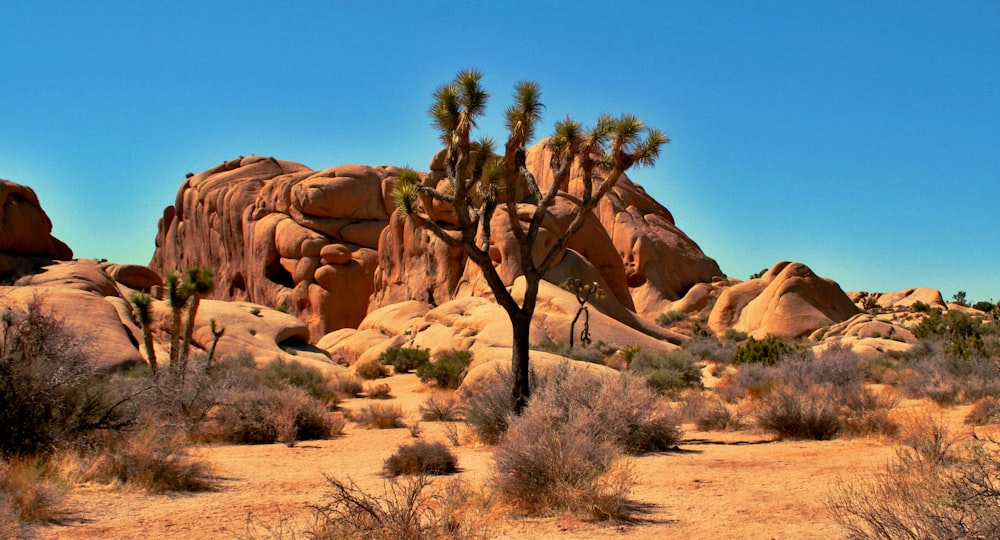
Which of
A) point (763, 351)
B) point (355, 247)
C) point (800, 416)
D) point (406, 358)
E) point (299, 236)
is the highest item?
point (299, 236)

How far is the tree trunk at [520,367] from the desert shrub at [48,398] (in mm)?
5967

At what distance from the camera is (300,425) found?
13.7 metres

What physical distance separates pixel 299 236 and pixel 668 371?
116 feet

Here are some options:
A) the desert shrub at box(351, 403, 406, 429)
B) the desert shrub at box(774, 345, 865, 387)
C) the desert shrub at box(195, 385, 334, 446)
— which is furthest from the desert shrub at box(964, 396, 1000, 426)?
the desert shrub at box(195, 385, 334, 446)

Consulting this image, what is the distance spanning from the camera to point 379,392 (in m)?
22.6

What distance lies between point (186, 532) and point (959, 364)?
55.3ft

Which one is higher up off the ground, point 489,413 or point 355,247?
point 355,247

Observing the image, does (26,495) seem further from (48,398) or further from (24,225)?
(24,225)

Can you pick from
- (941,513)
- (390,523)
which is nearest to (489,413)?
(390,523)

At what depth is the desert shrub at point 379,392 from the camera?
22547mm

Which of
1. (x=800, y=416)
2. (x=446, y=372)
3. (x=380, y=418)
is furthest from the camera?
(x=446, y=372)

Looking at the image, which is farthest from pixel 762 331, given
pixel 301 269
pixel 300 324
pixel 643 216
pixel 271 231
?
pixel 271 231

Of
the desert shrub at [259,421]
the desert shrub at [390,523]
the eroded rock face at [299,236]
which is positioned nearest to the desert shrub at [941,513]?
the desert shrub at [390,523]

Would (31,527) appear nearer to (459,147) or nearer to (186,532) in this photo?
(186,532)
